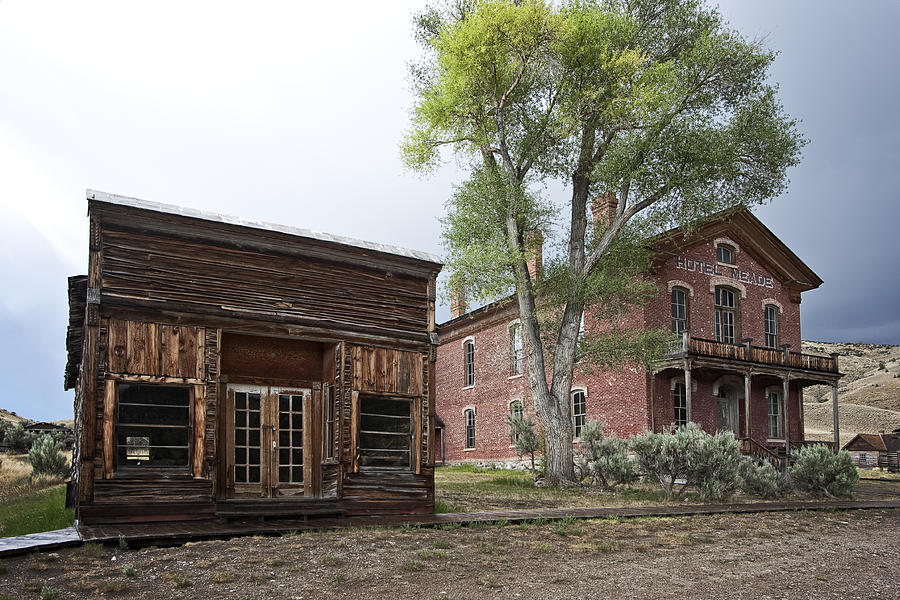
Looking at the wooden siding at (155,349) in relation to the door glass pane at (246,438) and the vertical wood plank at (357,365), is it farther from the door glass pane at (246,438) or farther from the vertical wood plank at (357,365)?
the vertical wood plank at (357,365)

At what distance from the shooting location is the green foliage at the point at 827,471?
17.7 metres

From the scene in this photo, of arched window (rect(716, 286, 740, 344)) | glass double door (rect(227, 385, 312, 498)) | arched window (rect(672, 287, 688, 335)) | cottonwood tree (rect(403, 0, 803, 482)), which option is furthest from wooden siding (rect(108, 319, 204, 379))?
arched window (rect(716, 286, 740, 344))

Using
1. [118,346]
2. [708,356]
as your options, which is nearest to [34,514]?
[118,346]

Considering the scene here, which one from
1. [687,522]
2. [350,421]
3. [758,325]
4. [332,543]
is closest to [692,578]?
[332,543]

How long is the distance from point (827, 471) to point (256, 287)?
13.9 meters

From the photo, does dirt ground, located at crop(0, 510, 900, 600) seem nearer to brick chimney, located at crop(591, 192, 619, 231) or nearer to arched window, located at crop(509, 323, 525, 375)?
brick chimney, located at crop(591, 192, 619, 231)

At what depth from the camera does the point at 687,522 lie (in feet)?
39.5

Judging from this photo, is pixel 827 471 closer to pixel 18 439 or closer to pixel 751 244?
pixel 751 244

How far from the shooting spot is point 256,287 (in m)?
11.2

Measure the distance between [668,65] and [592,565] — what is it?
46.6 ft

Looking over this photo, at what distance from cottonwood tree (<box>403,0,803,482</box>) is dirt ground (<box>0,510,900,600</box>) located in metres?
9.53

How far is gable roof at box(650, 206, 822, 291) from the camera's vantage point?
81.4ft

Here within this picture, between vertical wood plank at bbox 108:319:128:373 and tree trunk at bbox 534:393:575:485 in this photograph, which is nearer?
vertical wood plank at bbox 108:319:128:373

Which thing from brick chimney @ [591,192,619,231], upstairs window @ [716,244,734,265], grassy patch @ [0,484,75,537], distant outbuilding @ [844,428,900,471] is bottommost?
distant outbuilding @ [844,428,900,471]
